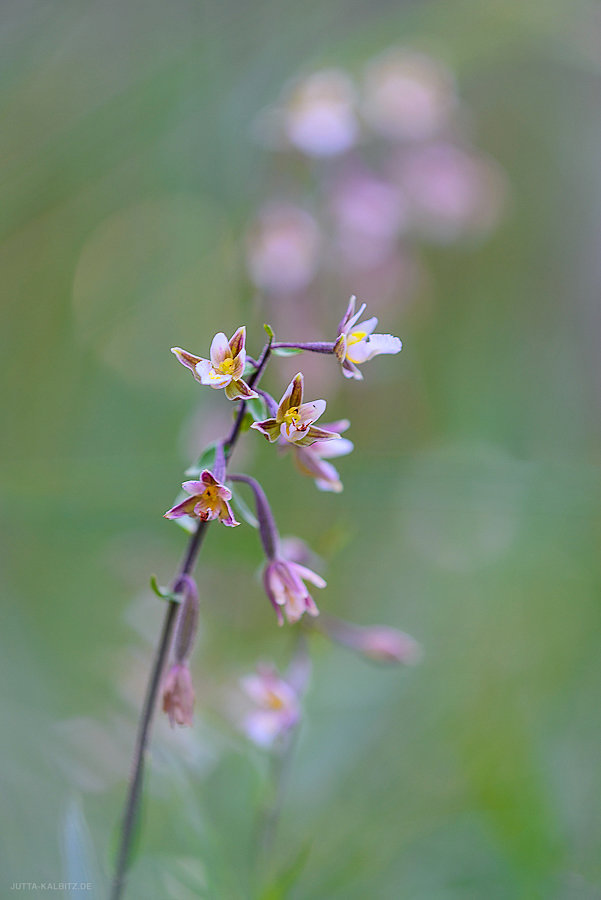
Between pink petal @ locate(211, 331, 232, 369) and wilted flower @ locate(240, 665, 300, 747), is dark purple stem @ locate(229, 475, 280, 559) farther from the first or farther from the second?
wilted flower @ locate(240, 665, 300, 747)

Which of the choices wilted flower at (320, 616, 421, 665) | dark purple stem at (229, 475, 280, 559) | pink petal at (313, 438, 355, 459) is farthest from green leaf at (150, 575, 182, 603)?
wilted flower at (320, 616, 421, 665)

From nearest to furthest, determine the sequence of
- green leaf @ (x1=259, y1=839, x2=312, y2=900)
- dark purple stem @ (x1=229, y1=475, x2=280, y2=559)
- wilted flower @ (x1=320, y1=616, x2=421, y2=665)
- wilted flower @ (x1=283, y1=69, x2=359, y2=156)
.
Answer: dark purple stem @ (x1=229, y1=475, x2=280, y2=559), green leaf @ (x1=259, y1=839, x2=312, y2=900), wilted flower @ (x1=320, y1=616, x2=421, y2=665), wilted flower @ (x1=283, y1=69, x2=359, y2=156)

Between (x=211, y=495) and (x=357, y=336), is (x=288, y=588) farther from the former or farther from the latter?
(x=357, y=336)

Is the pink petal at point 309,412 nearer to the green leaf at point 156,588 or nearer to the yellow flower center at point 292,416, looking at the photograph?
the yellow flower center at point 292,416

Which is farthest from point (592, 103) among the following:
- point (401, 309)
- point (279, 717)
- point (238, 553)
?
point (279, 717)

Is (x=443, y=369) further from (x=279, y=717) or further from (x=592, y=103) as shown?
(x=279, y=717)

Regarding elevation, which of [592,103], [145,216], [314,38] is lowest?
[145,216]

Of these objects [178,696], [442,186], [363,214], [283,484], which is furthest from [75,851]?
[442,186]
